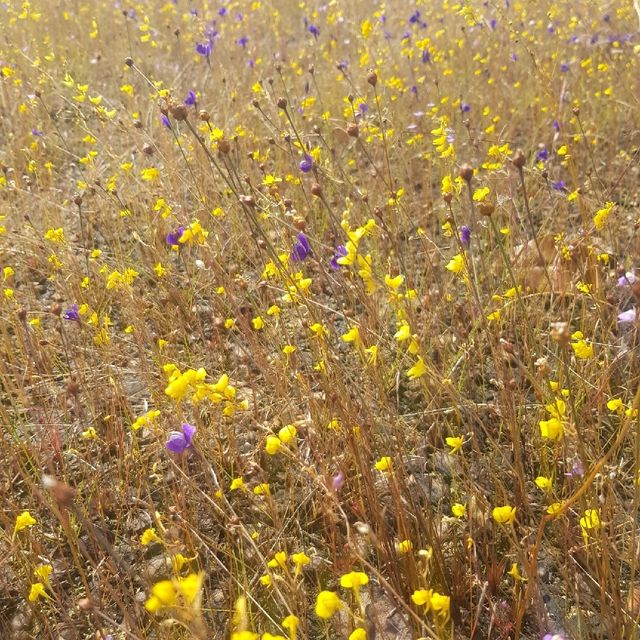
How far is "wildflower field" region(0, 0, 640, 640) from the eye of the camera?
1.40 m

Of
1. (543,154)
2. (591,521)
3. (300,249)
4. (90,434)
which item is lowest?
(90,434)

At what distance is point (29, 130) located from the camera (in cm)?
434

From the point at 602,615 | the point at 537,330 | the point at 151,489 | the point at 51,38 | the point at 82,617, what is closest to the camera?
the point at 602,615

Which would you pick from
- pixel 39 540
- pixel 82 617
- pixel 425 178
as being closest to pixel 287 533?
pixel 82 617

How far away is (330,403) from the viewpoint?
178cm

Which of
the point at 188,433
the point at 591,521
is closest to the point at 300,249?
the point at 188,433

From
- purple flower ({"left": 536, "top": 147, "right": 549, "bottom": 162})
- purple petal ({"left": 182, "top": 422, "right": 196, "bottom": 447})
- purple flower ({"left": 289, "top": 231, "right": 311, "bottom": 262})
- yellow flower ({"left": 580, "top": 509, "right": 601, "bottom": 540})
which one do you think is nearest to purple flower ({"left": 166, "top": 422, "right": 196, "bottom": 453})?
purple petal ({"left": 182, "top": 422, "right": 196, "bottom": 447})

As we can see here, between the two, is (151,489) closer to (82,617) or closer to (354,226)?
(82,617)

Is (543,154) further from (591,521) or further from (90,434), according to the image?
(90,434)

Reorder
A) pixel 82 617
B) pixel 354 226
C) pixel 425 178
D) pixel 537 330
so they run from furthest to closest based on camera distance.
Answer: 1. pixel 425 178
2. pixel 354 226
3. pixel 537 330
4. pixel 82 617

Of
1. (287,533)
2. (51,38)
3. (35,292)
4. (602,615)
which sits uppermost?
(51,38)

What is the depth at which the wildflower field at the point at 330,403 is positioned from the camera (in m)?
1.40

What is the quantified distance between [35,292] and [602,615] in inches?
109

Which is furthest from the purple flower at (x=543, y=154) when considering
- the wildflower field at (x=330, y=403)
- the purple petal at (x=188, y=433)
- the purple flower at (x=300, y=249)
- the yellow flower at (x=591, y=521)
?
the purple petal at (x=188, y=433)
